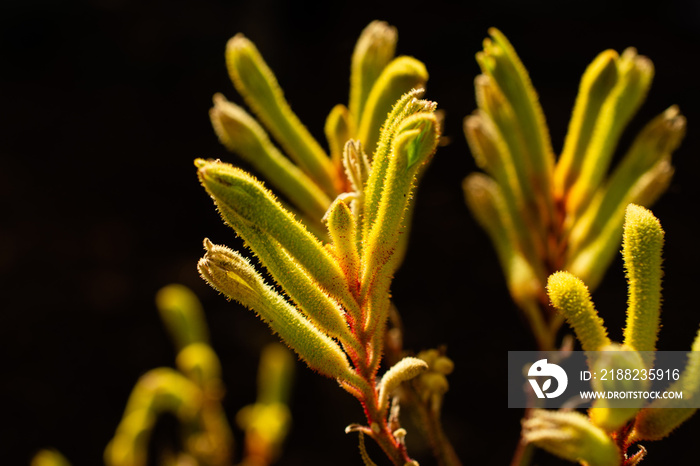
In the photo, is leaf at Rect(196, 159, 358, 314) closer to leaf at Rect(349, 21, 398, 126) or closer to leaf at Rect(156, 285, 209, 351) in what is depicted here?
leaf at Rect(349, 21, 398, 126)

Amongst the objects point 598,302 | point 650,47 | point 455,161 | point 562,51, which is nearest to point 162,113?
point 455,161

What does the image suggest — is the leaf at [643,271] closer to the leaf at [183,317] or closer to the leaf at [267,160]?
the leaf at [267,160]

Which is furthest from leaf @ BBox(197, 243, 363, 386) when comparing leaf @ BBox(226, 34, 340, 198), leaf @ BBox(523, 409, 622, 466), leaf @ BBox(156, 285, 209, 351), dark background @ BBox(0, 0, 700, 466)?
dark background @ BBox(0, 0, 700, 466)

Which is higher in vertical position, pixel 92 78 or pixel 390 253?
pixel 92 78

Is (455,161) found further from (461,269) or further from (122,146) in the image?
(122,146)

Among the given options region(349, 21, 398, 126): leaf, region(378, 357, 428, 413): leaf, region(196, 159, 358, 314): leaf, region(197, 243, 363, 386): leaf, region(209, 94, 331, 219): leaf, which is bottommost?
region(378, 357, 428, 413): leaf

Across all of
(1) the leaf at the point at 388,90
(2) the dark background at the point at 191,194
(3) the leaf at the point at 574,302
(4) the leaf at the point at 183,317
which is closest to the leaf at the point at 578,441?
(3) the leaf at the point at 574,302

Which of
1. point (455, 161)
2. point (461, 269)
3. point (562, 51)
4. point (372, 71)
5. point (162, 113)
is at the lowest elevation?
point (372, 71)

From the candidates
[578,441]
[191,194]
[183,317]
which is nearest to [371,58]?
[578,441]
